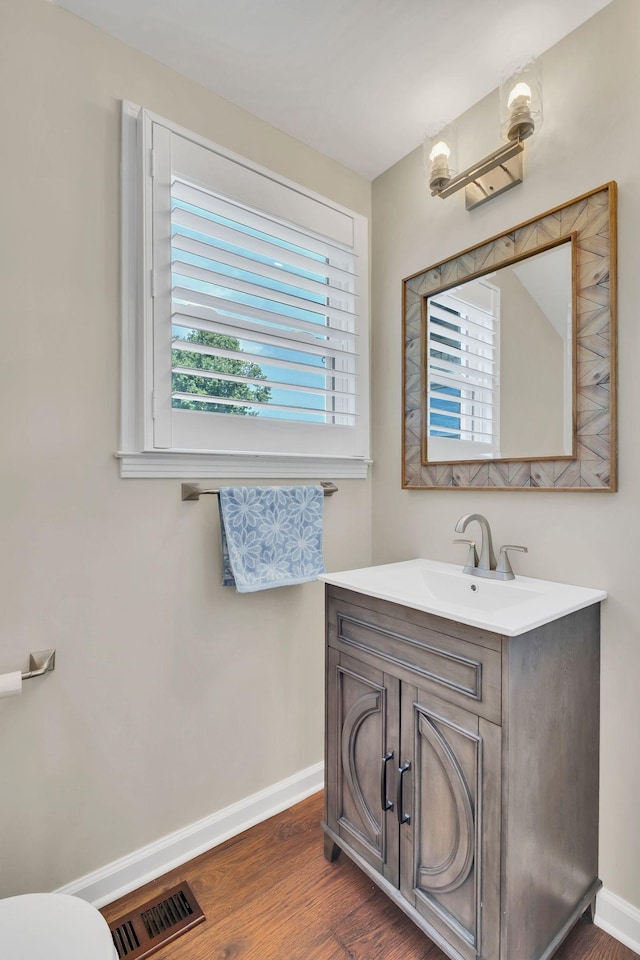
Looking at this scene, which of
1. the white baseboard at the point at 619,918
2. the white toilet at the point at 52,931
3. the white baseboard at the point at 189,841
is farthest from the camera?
the white baseboard at the point at 189,841

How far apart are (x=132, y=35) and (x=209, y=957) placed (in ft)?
8.19

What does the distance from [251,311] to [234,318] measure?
62mm

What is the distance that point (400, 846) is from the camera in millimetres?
1254

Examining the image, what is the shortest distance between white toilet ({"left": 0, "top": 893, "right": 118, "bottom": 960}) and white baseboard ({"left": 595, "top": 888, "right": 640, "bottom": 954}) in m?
1.22

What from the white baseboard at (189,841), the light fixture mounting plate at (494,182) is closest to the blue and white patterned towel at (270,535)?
the white baseboard at (189,841)

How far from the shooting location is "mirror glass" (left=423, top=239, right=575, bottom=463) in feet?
4.51

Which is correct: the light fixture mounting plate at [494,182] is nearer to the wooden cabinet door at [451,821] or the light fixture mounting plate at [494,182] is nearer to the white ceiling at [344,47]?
the white ceiling at [344,47]

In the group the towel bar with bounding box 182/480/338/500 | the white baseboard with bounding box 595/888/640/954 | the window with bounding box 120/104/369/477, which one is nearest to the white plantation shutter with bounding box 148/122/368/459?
the window with bounding box 120/104/369/477

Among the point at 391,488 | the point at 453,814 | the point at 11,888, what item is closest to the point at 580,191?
the point at 391,488

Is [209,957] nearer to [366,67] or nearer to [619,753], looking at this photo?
[619,753]

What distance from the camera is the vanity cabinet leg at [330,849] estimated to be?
150 centimetres

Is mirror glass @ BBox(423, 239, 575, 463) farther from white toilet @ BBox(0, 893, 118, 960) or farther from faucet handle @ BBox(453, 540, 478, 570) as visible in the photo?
white toilet @ BBox(0, 893, 118, 960)

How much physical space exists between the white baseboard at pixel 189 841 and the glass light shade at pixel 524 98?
87.6 inches

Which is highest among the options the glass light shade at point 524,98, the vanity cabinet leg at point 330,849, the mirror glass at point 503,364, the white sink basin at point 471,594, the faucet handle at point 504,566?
the glass light shade at point 524,98
